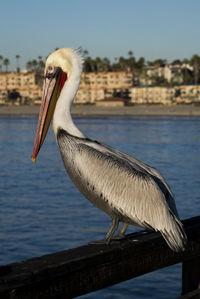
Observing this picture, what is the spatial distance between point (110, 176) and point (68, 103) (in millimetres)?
676

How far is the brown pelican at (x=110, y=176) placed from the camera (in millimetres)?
3291

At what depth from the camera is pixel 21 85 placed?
610 ft

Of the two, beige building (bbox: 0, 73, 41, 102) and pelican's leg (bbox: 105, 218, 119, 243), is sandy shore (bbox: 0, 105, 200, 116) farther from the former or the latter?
pelican's leg (bbox: 105, 218, 119, 243)

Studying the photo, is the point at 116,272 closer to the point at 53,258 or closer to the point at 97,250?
the point at 97,250

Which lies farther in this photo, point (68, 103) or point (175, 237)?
point (68, 103)

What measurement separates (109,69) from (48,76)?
189m

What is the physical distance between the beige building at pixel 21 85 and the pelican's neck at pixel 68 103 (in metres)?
176

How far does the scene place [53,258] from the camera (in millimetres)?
2582

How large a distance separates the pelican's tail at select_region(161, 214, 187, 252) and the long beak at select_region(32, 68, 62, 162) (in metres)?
1.09

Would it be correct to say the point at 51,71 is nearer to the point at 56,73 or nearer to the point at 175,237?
the point at 56,73

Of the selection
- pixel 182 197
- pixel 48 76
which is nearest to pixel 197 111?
pixel 182 197

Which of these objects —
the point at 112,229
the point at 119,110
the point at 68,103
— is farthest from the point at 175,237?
the point at 119,110

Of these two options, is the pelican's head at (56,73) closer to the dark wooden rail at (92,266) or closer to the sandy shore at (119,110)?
the dark wooden rail at (92,266)

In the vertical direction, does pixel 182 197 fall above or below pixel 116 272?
below
